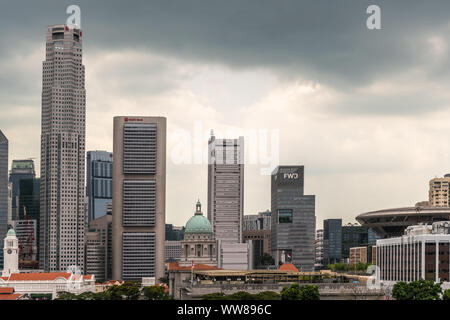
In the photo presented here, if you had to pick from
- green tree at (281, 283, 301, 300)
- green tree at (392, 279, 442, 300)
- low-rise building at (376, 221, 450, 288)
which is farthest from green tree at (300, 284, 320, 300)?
low-rise building at (376, 221, 450, 288)

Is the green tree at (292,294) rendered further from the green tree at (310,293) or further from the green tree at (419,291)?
the green tree at (419,291)

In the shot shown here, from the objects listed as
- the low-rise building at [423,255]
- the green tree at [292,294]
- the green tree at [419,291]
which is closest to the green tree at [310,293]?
the green tree at [292,294]

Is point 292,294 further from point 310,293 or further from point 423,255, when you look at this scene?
point 423,255

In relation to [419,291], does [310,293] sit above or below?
below

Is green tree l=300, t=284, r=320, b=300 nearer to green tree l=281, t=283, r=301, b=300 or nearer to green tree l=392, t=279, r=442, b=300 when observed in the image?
green tree l=281, t=283, r=301, b=300

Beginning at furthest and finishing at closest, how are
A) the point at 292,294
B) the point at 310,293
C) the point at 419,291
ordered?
the point at 310,293 → the point at 292,294 → the point at 419,291

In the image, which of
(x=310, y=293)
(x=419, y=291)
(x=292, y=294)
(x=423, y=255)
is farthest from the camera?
(x=423, y=255)

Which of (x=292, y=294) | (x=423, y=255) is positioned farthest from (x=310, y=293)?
(x=423, y=255)
